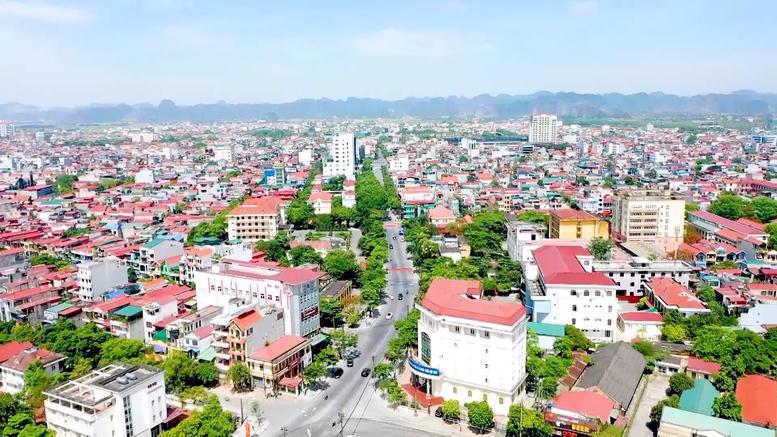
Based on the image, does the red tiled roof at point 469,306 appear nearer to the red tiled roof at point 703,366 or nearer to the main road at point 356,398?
the main road at point 356,398

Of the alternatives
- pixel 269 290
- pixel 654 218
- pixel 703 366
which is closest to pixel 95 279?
pixel 269 290

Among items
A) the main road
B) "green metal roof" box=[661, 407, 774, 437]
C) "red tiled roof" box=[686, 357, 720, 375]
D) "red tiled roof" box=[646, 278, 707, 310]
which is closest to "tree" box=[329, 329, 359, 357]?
the main road

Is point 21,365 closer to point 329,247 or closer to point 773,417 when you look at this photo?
point 329,247

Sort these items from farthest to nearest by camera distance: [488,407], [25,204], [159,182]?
[159,182] < [25,204] < [488,407]

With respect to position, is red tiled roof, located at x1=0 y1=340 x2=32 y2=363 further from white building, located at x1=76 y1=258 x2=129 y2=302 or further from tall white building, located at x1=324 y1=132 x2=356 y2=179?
tall white building, located at x1=324 y1=132 x2=356 y2=179

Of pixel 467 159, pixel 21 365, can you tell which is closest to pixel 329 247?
pixel 21 365
